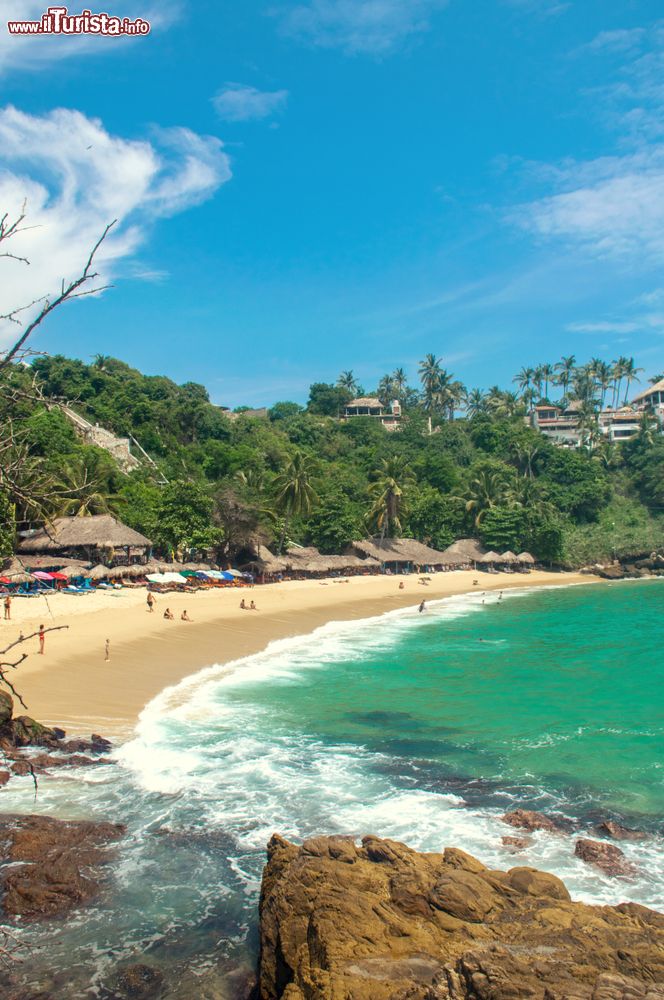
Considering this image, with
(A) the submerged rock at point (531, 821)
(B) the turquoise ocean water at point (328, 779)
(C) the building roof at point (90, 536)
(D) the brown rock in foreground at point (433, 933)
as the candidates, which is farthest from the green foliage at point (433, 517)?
(D) the brown rock in foreground at point (433, 933)

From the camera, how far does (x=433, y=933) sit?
700 cm

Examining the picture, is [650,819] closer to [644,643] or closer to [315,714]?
[315,714]

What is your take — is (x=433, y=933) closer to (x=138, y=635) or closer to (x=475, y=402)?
(x=138, y=635)

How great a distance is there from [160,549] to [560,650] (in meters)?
25.9

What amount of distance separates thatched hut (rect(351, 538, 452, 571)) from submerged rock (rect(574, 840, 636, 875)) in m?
42.7

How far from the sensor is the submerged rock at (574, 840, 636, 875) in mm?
10070

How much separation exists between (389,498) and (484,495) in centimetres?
1375

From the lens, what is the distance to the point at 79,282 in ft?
11.7

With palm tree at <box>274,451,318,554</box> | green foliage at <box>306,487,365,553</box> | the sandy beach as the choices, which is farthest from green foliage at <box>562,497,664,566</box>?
palm tree at <box>274,451,318,554</box>

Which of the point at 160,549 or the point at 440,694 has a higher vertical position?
the point at 160,549

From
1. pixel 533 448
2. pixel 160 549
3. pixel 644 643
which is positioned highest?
pixel 533 448

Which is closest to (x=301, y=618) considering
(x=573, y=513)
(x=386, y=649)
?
(x=386, y=649)

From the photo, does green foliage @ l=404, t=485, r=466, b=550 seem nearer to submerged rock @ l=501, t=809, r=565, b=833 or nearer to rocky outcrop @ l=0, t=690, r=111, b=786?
rocky outcrop @ l=0, t=690, r=111, b=786

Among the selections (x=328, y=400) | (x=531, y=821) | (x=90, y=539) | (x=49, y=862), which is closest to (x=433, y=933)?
(x=531, y=821)
